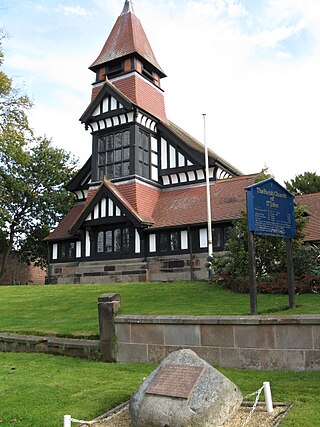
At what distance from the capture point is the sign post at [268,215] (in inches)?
383

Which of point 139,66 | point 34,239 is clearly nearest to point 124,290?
point 139,66

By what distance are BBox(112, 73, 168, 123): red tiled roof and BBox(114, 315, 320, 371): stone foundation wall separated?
817 inches

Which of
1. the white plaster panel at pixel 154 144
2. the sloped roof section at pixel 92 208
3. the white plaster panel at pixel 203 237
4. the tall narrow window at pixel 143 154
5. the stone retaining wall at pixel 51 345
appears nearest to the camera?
the stone retaining wall at pixel 51 345

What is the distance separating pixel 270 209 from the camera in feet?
34.2

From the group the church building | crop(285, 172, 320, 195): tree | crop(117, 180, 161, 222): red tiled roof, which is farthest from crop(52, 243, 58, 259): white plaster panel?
crop(285, 172, 320, 195): tree

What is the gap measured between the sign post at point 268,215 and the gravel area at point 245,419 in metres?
3.77

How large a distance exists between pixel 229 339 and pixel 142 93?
2343 centimetres

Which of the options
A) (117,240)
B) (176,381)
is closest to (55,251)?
(117,240)

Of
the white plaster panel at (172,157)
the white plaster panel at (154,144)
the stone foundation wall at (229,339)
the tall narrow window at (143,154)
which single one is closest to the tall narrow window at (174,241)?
the tall narrow window at (143,154)

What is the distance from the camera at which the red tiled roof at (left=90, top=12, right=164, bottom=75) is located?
2970cm

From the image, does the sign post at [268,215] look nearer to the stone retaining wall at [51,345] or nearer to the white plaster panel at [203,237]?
the stone retaining wall at [51,345]

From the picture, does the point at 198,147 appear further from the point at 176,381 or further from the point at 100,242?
the point at 176,381

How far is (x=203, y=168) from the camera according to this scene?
2667cm

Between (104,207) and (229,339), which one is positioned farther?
(104,207)
